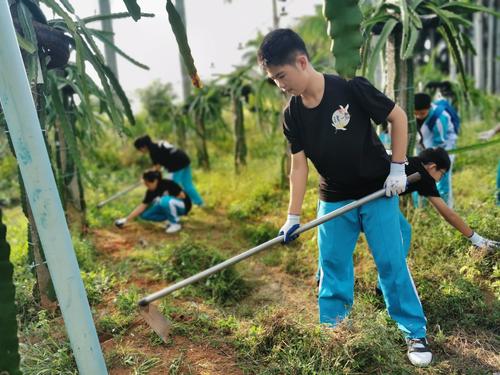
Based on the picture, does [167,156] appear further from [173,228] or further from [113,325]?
[113,325]

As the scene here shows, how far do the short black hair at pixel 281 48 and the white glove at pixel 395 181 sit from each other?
750mm

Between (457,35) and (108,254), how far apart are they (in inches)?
141

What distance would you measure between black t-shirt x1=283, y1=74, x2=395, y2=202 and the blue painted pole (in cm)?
123

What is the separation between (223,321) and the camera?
8.32 feet

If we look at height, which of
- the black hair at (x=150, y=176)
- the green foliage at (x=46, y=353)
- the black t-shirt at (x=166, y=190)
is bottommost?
the black t-shirt at (x=166, y=190)

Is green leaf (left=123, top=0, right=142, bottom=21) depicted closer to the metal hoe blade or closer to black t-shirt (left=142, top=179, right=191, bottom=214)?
the metal hoe blade

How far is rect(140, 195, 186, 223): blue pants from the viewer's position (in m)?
5.16

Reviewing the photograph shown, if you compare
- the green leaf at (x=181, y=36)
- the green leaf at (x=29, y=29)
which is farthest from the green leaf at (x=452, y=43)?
the green leaf at (x=29, y=29)

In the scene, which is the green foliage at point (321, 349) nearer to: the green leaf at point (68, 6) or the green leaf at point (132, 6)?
the green leaf at point (132, 6)

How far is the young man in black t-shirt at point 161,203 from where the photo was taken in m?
5.17

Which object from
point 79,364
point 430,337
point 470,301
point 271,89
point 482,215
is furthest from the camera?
point 271,89

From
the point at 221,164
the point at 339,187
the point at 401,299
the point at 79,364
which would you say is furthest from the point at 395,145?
the point at 221,164

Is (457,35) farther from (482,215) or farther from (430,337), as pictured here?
(430,337)

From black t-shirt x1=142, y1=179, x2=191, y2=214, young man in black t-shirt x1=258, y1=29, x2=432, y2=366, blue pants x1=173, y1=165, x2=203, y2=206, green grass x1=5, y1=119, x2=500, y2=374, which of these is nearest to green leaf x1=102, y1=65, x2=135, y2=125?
green grass x1=5, y1=119, x2=500, y2=374
